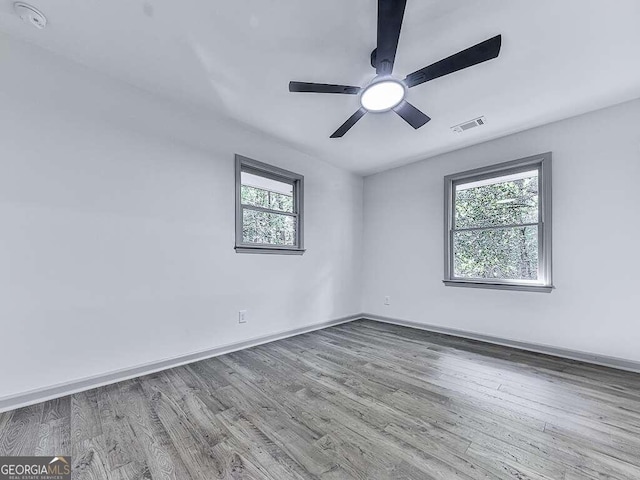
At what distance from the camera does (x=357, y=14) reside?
5.57 feet

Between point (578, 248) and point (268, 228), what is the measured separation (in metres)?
3.52

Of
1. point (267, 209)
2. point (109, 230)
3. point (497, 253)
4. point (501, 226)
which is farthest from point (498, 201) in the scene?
point (109, 230)

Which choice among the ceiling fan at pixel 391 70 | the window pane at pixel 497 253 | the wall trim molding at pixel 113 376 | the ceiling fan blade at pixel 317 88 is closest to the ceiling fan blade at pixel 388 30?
the ceiling fan at pixel 391 70

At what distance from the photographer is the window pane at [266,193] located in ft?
10.9

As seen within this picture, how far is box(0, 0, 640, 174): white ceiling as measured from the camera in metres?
1.69

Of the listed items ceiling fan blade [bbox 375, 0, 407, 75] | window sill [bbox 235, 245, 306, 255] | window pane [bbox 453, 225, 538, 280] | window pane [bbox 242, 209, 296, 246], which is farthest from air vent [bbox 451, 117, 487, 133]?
window sill [bbox 235, 245, 306, 255]

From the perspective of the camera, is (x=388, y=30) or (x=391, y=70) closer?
(x=388, y=30)

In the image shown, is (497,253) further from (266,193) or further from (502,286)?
(266,193)

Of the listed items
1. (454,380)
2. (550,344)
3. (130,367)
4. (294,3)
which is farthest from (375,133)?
(130,367)

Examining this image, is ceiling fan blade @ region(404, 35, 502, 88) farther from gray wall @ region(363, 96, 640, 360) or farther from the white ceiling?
gray wall @ region(363, 96, 640, 360)

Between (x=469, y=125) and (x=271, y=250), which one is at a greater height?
(x=469, y=125)

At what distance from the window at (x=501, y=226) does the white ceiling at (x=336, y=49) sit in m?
0.71

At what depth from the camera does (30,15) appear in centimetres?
171

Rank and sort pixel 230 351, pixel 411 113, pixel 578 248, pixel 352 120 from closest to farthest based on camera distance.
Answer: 1. pixel 411 113
2. pixel 352 120
3. pixel 578 248
4. pixel 230 351
